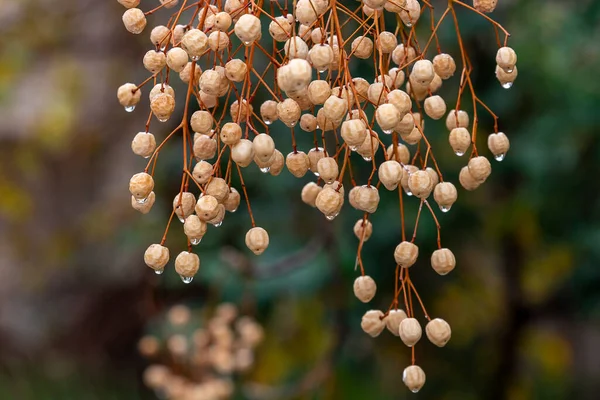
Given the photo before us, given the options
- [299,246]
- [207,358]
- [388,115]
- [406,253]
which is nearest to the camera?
[388,115]

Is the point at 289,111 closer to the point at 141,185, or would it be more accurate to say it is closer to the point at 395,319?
the point at 141,185

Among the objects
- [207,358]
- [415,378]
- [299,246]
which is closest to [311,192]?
[415,378]

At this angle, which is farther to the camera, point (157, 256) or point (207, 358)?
point (207, 358)

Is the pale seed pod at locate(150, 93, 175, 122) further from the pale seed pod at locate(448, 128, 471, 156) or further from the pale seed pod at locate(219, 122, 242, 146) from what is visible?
the pale seed pod at locate(448, 128, 471, 156)

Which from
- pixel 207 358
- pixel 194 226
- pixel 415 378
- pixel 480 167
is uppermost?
pixel 480 167

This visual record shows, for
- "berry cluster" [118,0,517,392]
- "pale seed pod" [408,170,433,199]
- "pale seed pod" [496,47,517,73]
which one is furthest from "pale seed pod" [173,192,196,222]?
"pale seed pod" [496,47,517,73]

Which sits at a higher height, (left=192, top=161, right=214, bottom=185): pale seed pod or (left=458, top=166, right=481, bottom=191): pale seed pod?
(left=458, top=166, right=481, bottom=191): pale seed pod
